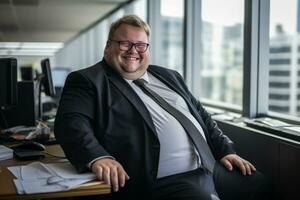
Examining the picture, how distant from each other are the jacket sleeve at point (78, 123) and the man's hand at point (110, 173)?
47 mm

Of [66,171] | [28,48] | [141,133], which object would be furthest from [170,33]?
[28,48]

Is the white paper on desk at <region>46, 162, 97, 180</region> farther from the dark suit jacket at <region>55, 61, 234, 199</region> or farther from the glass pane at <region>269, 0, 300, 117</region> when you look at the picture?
the glass pane at <region>269, 0, 300, 117</region>

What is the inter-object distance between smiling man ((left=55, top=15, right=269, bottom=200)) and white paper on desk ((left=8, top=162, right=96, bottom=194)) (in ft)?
0.16

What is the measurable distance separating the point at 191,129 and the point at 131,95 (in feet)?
1.06

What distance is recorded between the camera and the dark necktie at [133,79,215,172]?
1.85m

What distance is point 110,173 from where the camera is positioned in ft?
4.66

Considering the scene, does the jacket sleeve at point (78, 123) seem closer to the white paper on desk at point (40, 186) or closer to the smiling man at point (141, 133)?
the smiling man at point (141, 133)

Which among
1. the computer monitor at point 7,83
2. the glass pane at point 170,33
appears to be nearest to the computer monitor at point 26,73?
the glass pane at point 170,33

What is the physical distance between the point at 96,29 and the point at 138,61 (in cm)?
688

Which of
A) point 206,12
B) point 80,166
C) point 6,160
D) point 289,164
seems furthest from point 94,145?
point 206,12

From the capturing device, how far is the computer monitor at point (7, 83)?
2340 mm

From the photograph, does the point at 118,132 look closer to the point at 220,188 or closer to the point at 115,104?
the point at 115,104

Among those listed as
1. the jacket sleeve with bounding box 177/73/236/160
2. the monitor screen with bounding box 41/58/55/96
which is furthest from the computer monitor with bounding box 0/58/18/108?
the jacket sleeve with bounding box 177/73/236/160

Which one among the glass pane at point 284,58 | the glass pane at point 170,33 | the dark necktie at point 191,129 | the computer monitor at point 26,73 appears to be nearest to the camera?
the dark necktie at point 191,129
